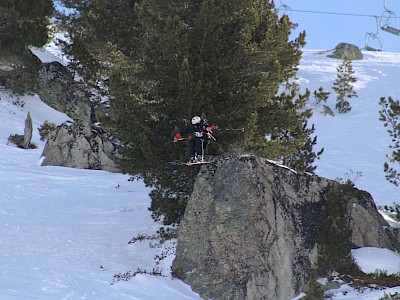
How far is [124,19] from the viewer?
66.0 ft

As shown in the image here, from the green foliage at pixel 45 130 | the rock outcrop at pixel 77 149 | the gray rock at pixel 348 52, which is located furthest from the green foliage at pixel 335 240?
the gray rock at pixel 348 52

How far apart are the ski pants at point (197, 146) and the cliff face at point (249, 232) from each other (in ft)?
1.40

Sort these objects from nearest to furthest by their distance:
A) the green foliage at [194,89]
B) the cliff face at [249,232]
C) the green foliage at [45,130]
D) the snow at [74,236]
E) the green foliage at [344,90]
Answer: the snow at [74,236], the cliff face at [249,232], the green foliage at [194,89], the green foliage at [45,130], the green foliage at [344,90]

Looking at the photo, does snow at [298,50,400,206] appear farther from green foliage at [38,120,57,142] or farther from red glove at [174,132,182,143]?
green foliage at [38,120,57,142]

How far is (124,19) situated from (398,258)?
13.1 meters

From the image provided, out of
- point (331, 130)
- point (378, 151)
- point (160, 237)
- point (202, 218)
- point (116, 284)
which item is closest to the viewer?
point (116, 284)

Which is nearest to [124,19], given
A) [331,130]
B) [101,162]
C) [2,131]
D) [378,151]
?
[101,162]

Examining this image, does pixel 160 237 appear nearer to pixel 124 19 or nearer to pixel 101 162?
pixel 124 19

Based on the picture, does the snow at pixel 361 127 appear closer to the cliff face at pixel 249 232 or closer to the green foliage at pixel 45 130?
the cliff face at pixel 249 232

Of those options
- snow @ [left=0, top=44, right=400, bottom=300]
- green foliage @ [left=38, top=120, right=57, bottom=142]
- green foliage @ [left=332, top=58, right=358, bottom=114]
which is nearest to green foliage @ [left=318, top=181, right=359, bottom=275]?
snow @ [left=0, top=44, right=400, bottom=300]

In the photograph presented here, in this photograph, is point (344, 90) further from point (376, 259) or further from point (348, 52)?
point (376, 259)

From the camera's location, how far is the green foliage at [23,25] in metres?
33.9

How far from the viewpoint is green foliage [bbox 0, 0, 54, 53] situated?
33875mm

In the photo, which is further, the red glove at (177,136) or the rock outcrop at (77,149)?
the rock outcrop at (77,149)
